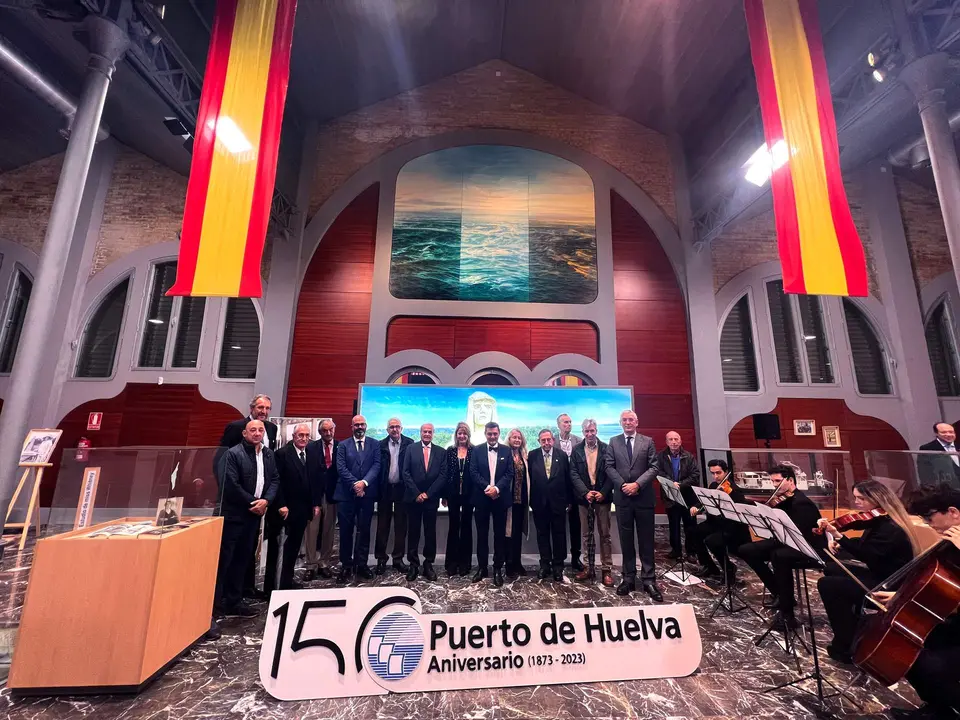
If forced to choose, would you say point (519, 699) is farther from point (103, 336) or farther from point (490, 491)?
point (103, 336)

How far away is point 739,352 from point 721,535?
16.9 ft

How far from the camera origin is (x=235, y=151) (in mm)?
3930

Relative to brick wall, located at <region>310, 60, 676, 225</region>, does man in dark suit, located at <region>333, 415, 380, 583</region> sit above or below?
below

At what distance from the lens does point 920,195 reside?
27.7 feet

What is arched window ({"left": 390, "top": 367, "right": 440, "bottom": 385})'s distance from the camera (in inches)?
297

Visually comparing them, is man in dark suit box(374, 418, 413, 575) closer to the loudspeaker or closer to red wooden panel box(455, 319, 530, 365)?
red wooden panel box(455, 319, 530, 365)

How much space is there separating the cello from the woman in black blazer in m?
3.18

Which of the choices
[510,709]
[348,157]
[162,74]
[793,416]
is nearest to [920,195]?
[793,416]

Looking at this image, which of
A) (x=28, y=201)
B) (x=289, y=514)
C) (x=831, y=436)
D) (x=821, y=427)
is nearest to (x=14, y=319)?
(x=28, y=201)

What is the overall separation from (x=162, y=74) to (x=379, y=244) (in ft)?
11.9

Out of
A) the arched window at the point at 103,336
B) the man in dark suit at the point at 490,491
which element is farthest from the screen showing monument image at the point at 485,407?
the arched window at the point at 103,336

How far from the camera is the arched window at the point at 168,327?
755cm

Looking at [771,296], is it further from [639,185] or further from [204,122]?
[204,122]

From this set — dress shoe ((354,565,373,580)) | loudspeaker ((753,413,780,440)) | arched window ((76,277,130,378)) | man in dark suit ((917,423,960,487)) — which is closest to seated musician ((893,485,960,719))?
man in dark suit ((917,423,960,487))
